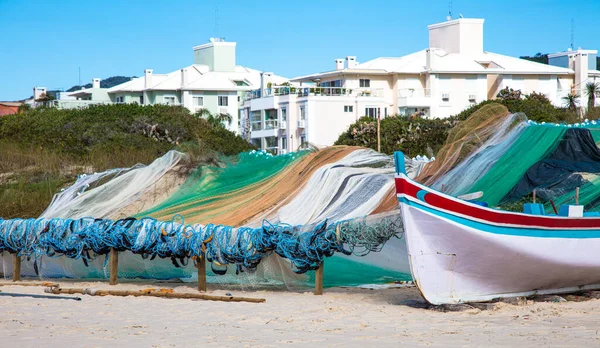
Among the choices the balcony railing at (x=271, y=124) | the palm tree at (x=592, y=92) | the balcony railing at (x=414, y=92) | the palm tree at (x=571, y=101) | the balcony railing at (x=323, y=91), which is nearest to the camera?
the balcony railing at (x=323, y=91)

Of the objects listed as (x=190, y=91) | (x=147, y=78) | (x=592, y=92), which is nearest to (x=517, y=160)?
(x=592, y=92)

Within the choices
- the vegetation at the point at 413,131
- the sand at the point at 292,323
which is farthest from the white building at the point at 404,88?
the sand at the point at 292,323

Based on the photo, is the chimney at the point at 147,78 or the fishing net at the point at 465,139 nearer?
the fishing net at the point at 465,139

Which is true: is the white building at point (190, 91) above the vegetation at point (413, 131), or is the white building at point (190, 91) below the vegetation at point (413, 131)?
above

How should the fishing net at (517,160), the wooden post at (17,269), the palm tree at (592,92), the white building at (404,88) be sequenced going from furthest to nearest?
the palm tree at (592,92)
the white building at (404,88)
the wooden post at (17,269)
the fishing net at (517,160)

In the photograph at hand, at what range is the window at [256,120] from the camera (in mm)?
57438

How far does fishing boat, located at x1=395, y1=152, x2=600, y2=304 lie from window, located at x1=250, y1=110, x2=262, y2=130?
46.5 meters

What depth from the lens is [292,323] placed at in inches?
383

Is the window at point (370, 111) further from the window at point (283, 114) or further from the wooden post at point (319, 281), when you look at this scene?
the wooden post at point (319, 281)

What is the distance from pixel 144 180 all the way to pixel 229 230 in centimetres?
497

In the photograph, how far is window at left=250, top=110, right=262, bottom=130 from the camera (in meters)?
57.4

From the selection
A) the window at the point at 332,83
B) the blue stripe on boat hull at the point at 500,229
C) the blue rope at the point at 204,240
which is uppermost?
the window at the point at 332,83

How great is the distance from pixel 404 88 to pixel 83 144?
26.4m

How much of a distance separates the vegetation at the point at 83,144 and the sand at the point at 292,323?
639cm
